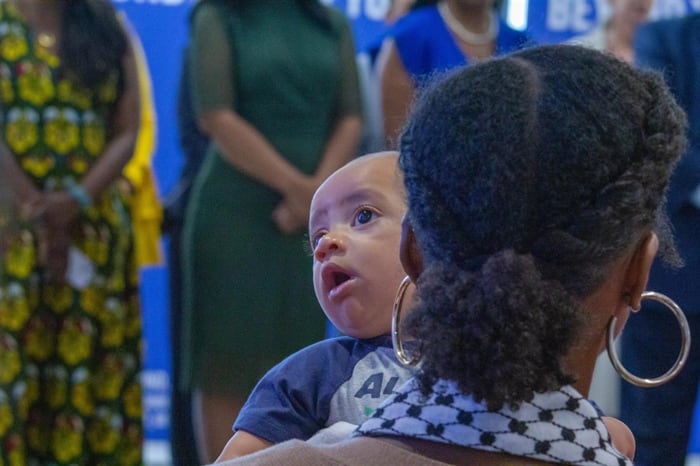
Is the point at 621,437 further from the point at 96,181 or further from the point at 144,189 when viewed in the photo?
the point at 144,189

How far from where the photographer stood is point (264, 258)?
11.8ft

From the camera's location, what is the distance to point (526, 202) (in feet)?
3.08

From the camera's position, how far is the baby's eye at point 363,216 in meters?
1.39

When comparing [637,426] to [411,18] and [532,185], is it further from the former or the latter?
[532,185]

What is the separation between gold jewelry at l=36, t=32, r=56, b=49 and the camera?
A: 134 inches

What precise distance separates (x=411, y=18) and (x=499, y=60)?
2580mm

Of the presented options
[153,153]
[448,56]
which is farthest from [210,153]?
[448,56]

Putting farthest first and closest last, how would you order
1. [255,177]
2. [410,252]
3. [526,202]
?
[255,177]
[410,252]
[526,202]

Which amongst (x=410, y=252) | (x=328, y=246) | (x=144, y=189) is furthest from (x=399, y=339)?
(x=144, y=189)

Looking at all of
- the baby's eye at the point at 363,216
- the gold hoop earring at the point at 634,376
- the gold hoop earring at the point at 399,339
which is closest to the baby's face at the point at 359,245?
the baby's eye at the point at 363,216

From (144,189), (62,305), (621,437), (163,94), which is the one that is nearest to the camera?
(621,437)

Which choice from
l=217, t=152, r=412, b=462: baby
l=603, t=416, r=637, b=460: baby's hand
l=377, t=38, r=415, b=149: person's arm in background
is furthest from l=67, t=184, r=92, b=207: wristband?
l=603, t=416, r=637, b=460: baby's hand

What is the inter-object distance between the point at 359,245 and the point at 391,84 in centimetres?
229

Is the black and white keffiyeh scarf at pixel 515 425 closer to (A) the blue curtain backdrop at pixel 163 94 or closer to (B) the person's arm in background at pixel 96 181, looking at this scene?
(B) the person's arm in background at pixel 96 181
